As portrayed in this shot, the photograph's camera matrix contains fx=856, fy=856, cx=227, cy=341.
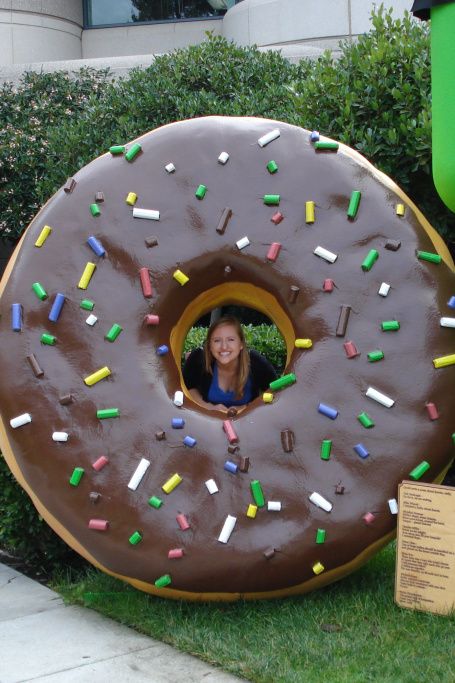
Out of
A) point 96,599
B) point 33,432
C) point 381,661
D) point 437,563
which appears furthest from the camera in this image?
point 96,599

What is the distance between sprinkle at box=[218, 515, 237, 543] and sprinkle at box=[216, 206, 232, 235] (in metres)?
1.26

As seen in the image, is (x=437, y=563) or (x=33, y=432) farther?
(x=33, y=432)

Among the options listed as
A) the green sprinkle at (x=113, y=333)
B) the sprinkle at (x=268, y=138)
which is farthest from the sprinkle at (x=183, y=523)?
the sprinkle at (x=268, y=138)

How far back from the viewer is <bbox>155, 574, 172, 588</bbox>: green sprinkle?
141 inches

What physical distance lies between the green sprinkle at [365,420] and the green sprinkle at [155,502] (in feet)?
2.99

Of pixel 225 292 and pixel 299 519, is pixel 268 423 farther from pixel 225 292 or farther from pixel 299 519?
pixel 225 292

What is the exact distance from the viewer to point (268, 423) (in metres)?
3.68

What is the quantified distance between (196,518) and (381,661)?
930 mm

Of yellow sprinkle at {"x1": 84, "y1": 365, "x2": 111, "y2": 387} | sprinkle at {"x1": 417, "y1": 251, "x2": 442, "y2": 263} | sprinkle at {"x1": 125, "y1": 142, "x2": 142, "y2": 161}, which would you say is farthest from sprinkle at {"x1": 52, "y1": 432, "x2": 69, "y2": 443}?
sprinkle at {"x1": 417, "y1": 251, "x2": 442, "y2": 263}

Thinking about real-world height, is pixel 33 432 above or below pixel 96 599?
above

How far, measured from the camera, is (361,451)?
3592 millimetres

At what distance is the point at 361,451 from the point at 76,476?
1221mm

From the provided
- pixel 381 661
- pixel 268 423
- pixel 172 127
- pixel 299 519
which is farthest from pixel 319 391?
pixel 172 127

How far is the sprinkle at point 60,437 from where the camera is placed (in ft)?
12.2
